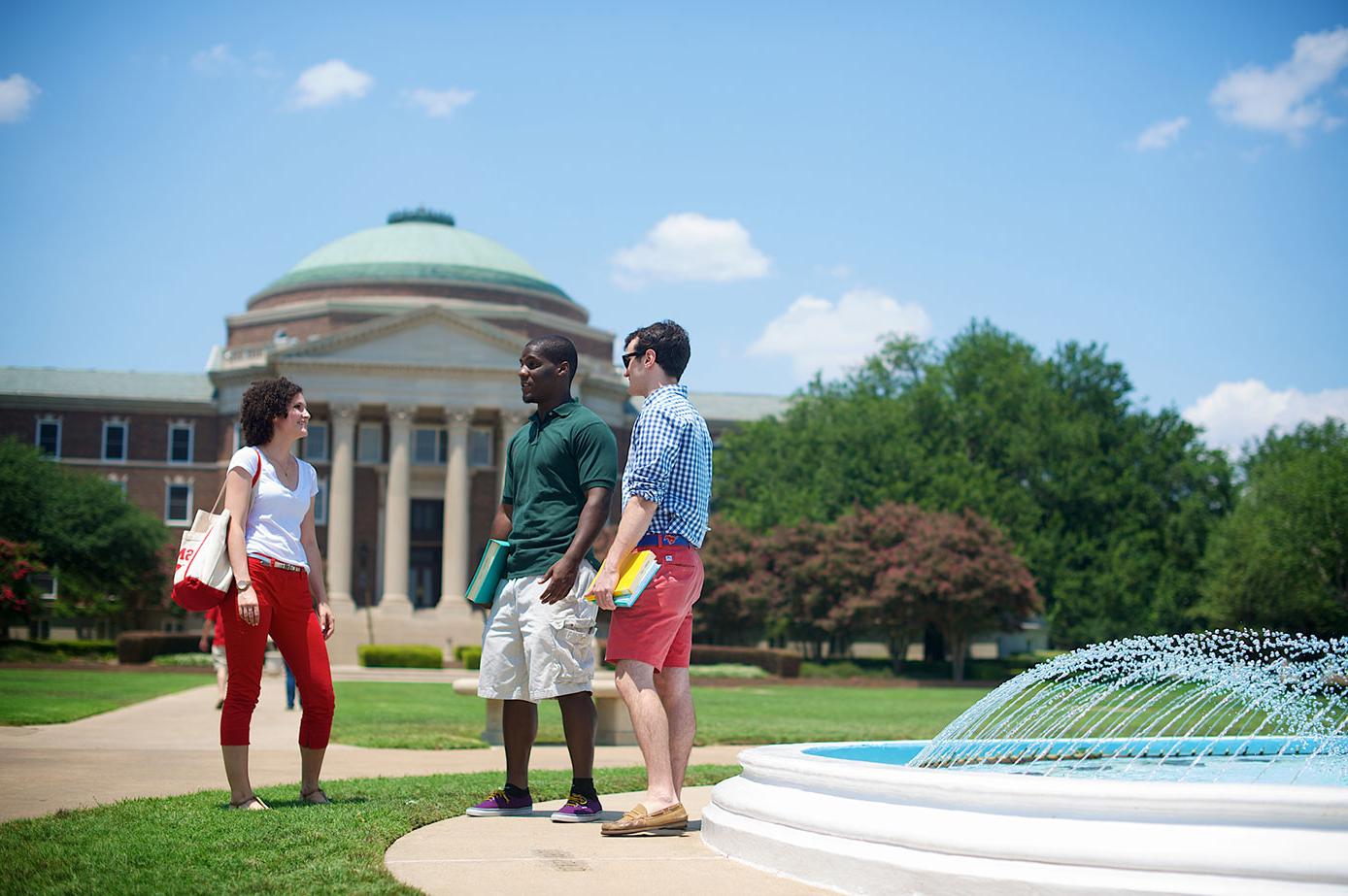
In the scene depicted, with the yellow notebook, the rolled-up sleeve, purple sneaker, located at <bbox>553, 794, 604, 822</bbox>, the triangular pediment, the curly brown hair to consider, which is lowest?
purple sneaker, located at <bbox>553, 794, 604, 822</bbox>

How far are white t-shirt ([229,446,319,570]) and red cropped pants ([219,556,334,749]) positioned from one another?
0.10 metres

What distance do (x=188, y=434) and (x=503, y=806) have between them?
6969cm

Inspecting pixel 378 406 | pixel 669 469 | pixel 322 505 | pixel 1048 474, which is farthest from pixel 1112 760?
pixel 322 505

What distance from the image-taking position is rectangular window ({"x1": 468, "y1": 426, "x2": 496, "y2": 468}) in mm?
68875

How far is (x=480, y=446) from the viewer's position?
69.2m

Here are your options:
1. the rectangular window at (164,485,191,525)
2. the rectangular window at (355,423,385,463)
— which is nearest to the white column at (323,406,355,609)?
the rectangular window at (355,423,385,463)

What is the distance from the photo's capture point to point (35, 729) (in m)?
15.2

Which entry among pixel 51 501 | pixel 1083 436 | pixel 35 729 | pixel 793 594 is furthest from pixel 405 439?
pixel 35 729

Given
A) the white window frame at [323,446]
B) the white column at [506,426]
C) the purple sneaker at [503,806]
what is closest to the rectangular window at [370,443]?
the white window frame at [323,446]

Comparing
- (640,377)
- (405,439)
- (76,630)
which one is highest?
(405,439)

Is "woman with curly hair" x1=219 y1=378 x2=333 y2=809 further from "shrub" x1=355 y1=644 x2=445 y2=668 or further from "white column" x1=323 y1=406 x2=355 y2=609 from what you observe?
"white column" x1=323 y1=406 x2=355 y2=609

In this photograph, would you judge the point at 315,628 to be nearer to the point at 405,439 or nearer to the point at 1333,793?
the point at 1333,793

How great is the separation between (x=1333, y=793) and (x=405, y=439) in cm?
6079

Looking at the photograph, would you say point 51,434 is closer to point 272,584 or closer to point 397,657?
point 397,657
